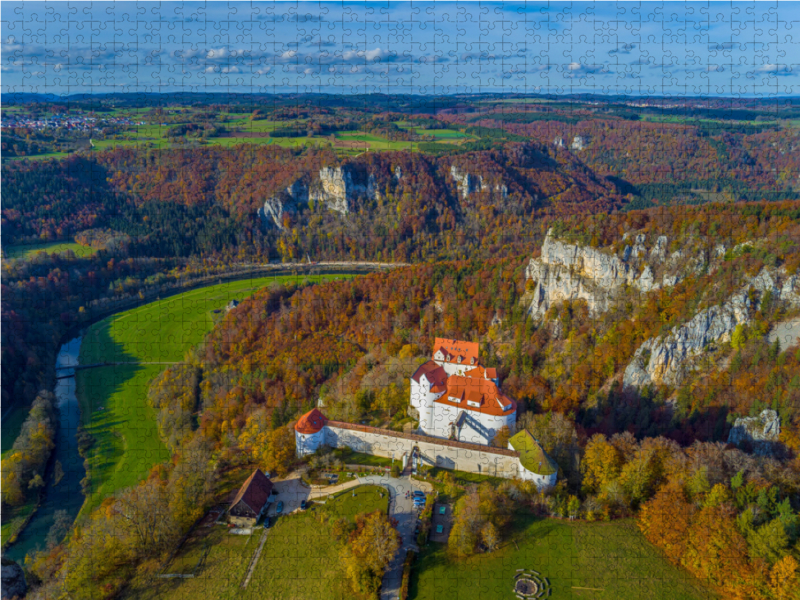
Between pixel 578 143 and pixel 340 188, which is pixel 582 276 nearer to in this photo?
pixel 340 188

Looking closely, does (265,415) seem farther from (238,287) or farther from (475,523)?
(238,287)

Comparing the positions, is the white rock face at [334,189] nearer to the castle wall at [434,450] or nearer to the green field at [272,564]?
the castle wall at [434,450]

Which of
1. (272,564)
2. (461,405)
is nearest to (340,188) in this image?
(461,405)

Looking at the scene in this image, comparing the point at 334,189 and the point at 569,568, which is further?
the point at 334,189

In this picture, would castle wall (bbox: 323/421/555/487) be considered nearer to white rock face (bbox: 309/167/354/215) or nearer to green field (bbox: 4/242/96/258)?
green field (bbox: 4/242/96/258)

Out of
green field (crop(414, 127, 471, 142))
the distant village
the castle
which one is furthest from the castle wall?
green field (crop(414, 127, 471, 142))

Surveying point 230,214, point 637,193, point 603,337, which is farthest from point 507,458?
point 637,193
